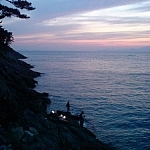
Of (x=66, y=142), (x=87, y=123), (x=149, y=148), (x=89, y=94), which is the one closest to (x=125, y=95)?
(x=89, y=94)

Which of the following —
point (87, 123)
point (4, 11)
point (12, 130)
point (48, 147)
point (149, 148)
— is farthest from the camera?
point (87, 123)

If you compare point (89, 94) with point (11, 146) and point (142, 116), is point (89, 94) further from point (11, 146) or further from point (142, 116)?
point (11, 146)

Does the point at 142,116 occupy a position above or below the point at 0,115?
below

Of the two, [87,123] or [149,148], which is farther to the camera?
[87,123]

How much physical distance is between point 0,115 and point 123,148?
600 inches

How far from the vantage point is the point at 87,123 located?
103 feet

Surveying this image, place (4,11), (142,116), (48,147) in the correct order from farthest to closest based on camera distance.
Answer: (142,116) → (4,11) → (48,147)

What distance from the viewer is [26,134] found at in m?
13.5

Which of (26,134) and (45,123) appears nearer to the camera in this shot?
(26,134)

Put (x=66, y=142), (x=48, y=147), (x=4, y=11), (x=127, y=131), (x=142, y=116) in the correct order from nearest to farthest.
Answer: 1. (x=48, y=147)
2. (x=66, y=142)
3. (x=4, y=11)
4. (x=127, y=131)
5. (x=142, y=116)

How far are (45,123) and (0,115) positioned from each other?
453cm

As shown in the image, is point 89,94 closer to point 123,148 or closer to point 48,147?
point 123,148

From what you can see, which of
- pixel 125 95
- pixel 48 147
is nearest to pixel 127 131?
pixel 48 147


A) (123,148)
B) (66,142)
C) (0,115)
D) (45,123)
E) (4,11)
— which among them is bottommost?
(123,148)
